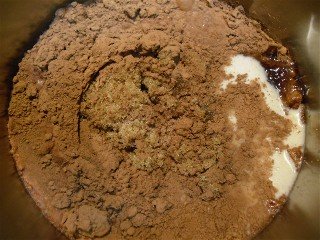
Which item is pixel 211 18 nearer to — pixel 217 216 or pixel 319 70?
pixel 319 70

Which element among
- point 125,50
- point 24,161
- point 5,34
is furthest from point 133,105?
point 5,34

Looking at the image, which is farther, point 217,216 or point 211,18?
point 211,18

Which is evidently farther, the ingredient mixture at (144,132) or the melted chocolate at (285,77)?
the melted chocolate at (285,77)

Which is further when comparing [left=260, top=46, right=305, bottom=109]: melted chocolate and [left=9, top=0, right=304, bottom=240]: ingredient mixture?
[left=260, top=46, right=305, bottom=109]: melted chocolate

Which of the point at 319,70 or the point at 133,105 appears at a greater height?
the point at 319,70

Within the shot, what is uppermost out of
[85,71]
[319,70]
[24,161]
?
[319,70]
